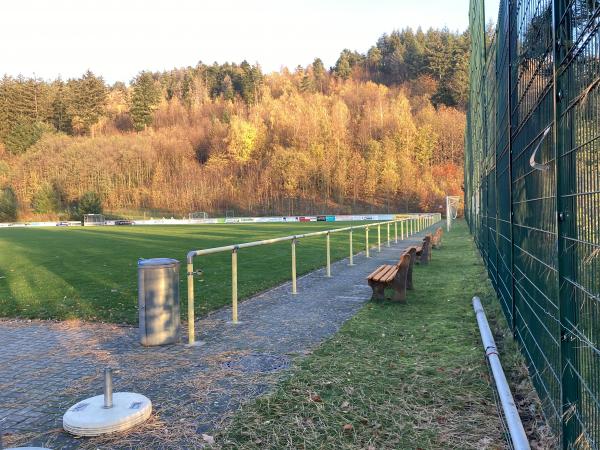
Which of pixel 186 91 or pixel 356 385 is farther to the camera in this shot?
pixel 186 91

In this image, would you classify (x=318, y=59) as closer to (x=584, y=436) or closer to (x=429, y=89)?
(x=429, y=89)

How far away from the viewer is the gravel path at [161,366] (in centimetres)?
394

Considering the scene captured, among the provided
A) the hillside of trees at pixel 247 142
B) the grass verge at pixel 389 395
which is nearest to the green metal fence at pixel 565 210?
the grass verge at pixel 389 395

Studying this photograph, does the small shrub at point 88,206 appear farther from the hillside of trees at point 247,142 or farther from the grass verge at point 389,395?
the grass verge at point 389,395

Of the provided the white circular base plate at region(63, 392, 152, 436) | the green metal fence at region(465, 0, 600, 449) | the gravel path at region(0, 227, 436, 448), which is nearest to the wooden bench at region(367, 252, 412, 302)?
the gravel path at region(0, 227, 436, 448)

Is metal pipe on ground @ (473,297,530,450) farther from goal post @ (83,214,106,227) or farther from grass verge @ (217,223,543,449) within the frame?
goal post @ (83,214,106,227)

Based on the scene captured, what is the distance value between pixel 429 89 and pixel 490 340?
107 metres

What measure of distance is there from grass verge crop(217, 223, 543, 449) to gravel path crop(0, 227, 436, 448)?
300mm

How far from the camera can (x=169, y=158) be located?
9394cm

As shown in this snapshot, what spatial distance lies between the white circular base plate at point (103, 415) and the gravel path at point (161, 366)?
0.09 metres

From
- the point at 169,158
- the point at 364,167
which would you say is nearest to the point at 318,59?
the point at 169,158

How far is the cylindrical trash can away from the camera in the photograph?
5.95 metres

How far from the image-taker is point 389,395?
434 centimetres

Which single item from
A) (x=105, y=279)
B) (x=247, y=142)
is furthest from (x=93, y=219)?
(x=105, y=279)
